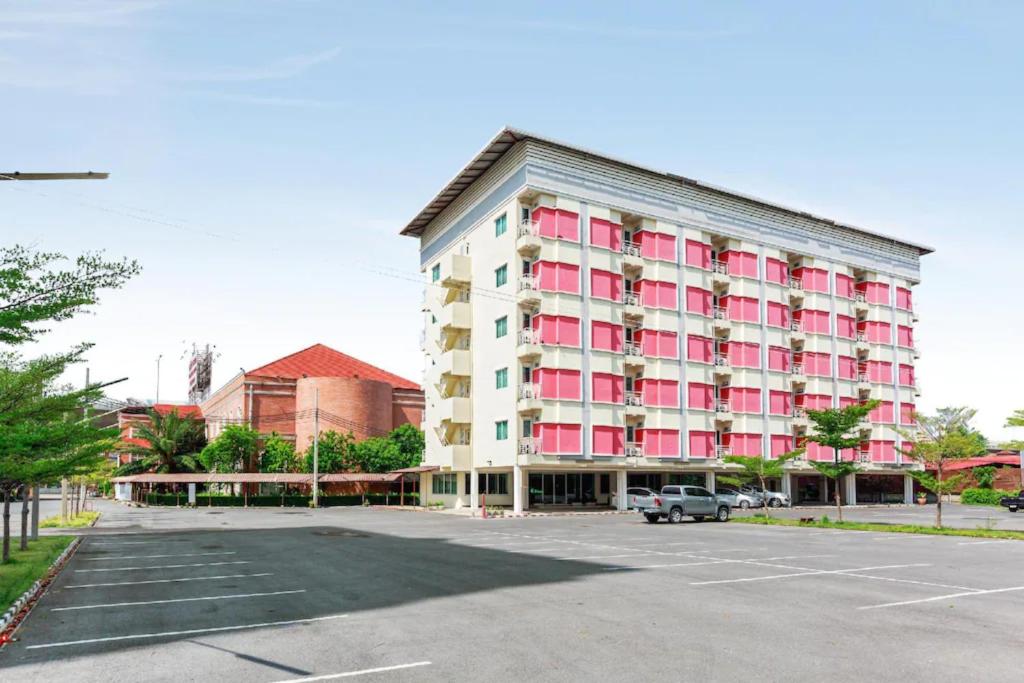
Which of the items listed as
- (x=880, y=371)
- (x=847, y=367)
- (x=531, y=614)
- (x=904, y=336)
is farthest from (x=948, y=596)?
(x=904, y=336)

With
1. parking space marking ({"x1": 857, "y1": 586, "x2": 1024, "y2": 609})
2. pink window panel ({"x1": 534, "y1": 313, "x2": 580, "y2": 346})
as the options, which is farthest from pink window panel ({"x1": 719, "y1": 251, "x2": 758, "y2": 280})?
parking space marking ({"x1": 857, "y1": 586, "x2": 1024, "y2": 609})

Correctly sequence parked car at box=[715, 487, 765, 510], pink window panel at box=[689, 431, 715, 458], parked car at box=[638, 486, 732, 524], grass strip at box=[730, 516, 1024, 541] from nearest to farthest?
grass strip at box=[730, 516, 1024, 541], parked car at box=[638, 486, 732, 524], parked car at box=[715, 487, 765, 510], pink window panel at box=[689, 431, 715, 458]

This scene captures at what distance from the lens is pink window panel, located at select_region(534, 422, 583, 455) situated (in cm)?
5147

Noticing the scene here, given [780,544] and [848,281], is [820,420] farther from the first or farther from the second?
[848,281]

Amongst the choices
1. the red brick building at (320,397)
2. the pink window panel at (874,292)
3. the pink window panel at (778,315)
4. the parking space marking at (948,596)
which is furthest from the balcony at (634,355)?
the parking space marking at (948,596)

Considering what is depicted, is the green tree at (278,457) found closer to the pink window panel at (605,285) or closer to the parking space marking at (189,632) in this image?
the pink window panel at (605,285)

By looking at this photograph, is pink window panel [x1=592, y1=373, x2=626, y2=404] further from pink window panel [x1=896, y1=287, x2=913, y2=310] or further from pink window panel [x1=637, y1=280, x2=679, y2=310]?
pink window panel [x1=896, y1=287, x2=913, y2=310]

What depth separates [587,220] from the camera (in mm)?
54906

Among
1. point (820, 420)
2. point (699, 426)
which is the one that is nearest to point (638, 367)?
point (699, 426)

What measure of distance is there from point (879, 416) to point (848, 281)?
12074mm

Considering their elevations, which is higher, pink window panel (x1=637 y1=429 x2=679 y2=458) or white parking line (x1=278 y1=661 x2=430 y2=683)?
pink window panel (x1=637 y1=429 x2=679 y2=458)

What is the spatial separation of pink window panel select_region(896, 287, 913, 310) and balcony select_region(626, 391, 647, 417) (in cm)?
3175

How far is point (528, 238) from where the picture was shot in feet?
173

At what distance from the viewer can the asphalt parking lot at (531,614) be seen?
10.4m
